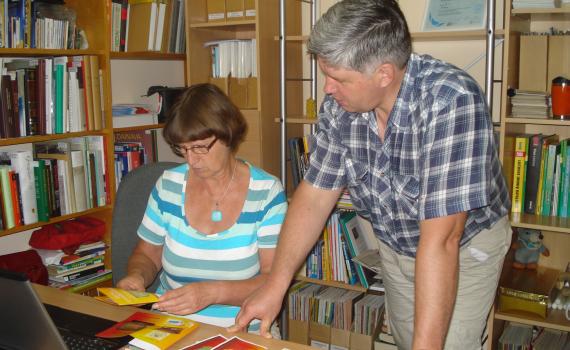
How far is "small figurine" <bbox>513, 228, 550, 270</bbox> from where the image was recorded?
104 inches

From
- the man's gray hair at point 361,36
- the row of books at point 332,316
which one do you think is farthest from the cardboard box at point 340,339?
the man's gray hair at point 361,36

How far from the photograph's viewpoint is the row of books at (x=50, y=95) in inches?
95.2

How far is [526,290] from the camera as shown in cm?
246

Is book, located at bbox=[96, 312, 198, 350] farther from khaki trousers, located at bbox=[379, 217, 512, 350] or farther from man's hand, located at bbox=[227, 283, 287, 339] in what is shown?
khaki trousers, located at bbox=[379, 217, 512, 350]

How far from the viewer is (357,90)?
1.27 meters

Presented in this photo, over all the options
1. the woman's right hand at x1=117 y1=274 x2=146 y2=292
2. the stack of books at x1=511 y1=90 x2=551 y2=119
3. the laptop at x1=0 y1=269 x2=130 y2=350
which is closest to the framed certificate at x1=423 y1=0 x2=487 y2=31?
the stack of books at x1=511 y1=90 x2=551 y2=119

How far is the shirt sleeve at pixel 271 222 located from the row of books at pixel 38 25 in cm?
145

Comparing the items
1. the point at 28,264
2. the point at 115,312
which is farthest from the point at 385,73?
the point at 28,264

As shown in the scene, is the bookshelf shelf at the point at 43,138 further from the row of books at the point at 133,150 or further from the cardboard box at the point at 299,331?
the cardboard box at the point at 299,331

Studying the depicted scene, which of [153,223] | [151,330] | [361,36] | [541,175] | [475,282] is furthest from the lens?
[541,175]

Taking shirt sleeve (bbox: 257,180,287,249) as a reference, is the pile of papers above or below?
above

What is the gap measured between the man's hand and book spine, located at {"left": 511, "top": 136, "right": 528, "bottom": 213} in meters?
1.48

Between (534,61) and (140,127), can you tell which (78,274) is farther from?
(534,61)

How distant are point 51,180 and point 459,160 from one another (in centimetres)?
203
